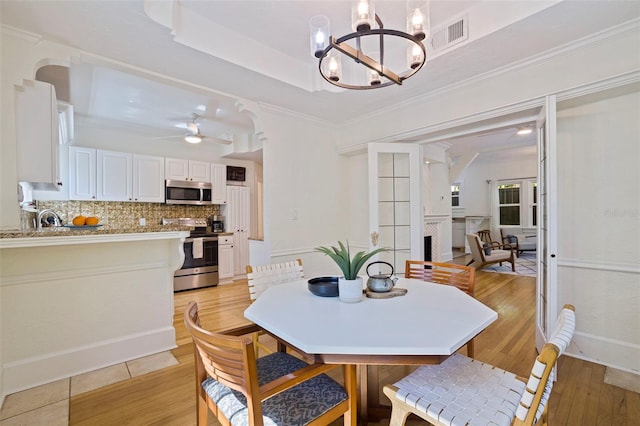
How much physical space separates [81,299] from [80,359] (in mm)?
446

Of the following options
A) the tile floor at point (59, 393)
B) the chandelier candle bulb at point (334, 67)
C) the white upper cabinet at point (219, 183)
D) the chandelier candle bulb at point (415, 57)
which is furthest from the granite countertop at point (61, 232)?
the white upper cabinet at point (219, 183)

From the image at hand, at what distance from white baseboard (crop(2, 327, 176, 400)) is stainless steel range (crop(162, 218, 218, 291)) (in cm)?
217

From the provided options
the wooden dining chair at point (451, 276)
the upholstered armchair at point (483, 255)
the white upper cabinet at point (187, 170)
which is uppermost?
the white upper cabinet at point (187, 170)

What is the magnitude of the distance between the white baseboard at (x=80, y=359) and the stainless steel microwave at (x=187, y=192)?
2.82m

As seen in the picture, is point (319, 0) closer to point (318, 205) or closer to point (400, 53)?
point (400, 53)

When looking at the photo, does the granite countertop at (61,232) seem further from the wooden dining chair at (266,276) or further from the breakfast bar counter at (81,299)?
the wooden dining chair at (266,276)

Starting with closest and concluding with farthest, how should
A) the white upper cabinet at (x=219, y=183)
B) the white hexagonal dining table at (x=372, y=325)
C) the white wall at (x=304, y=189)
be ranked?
the white hexagonal dining table at (x=372, y=325) < the white wall at (x=304, y=189) < the white upper cabinet at (x=219, y=183)

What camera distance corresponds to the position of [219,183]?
529 cm

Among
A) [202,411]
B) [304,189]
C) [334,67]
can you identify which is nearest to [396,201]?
[304,189]

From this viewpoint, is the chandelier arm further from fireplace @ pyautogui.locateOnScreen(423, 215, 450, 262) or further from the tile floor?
fireplace @ pyautogui.locateOnScreen(423, 215, 450, 262)

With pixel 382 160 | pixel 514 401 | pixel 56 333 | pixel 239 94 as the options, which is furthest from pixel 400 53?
pixel 56 333

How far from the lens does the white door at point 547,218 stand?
214 cm

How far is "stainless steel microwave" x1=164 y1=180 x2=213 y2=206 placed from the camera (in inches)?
188

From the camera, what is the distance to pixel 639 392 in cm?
189
